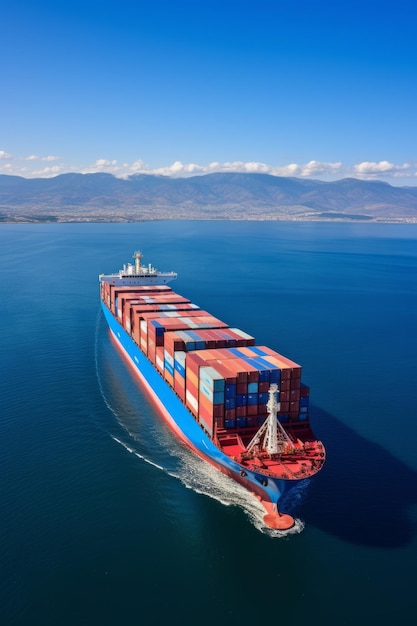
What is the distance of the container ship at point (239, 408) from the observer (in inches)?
1048

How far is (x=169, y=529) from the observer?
25812mm

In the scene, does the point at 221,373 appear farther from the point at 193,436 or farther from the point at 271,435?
the point at 193,436

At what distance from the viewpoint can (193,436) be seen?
104 ft

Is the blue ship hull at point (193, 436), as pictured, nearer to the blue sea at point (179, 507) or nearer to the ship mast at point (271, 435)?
the blue sea at point (179, 507)

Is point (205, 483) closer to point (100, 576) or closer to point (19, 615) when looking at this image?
point (100, 576)

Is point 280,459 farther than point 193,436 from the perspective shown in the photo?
No

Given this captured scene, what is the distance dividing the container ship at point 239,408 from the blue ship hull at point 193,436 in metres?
0.07

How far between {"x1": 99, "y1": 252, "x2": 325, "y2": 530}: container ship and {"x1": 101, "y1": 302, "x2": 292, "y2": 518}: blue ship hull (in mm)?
68

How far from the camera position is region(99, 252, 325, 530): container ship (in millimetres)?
26609

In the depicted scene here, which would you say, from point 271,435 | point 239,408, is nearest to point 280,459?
point 271,435

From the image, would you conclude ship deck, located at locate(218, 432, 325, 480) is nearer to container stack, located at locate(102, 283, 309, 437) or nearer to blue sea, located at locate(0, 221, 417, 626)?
container stack, located at locate(102, 283, 309, 437)

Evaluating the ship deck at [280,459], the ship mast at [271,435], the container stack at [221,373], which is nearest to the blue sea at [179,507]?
the ship deck at [280,459]

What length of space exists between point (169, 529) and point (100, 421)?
43.4 ft

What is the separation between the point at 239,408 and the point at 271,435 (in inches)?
106
